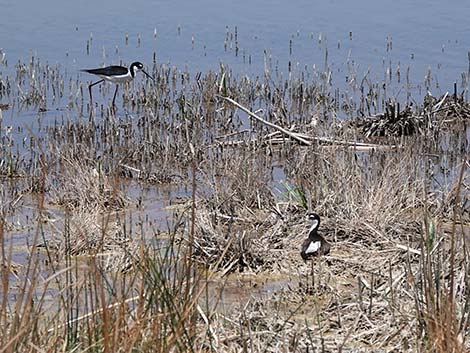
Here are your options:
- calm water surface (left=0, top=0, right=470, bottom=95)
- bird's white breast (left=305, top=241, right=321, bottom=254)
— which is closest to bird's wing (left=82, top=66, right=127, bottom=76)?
calm water surface (left=0, top=0, right=470, bottom=95)

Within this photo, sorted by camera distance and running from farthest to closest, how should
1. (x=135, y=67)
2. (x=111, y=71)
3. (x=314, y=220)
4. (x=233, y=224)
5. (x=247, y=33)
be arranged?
(x=247, y=33) < (x=135, y=67) < (x=111, y=71) < (x=233, y=224) < (x=314, y=220)

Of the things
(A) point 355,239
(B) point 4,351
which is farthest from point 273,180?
(B) point 4,351

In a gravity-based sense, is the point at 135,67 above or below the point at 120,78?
above

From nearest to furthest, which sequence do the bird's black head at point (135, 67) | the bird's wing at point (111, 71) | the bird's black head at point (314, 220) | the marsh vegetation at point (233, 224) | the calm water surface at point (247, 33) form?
1. the marsh vegetation at point (233, 224)
2. the bird's black head at point (314, 220)
3. the bird's wing at point (111, 71)
4. the bird's black head at point (135, 67)
5. the calm water surface at point (247, 33)

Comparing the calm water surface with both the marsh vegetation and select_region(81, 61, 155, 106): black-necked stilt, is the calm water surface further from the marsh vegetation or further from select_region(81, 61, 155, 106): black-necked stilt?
the marsh vegetation

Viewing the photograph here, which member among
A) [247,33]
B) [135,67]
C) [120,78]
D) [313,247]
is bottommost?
[247,33]

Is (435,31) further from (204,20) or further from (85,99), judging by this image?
(85,99)

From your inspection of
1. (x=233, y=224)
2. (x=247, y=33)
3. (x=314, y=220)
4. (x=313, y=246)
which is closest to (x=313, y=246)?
(x=313, y=246)

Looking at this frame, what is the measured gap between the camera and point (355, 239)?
297 inches

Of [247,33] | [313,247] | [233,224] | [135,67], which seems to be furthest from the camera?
[247,33]

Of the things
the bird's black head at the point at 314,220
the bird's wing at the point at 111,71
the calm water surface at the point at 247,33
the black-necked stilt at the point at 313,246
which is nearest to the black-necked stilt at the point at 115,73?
the bird's wing at the point at 111,71

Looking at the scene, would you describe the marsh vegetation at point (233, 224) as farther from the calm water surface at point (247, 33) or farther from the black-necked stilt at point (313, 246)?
the calm water surface at point (247, 33)

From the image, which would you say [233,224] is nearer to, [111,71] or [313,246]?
[313,246]

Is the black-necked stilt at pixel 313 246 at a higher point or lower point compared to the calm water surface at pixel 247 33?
higher
